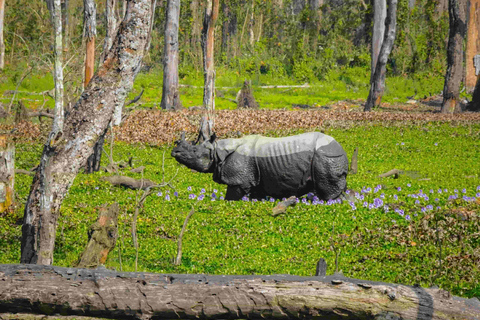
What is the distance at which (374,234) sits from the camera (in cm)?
917

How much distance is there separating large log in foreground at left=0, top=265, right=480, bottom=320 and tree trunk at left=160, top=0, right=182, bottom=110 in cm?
2010

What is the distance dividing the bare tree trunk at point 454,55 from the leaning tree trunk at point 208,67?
34.4 ft

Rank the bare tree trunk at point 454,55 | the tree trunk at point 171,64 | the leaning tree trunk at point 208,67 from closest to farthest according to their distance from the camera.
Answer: the leaning tree trunk at point 208,67, the bare tree trunk at point 454,55, the tree trunk at point 171,64

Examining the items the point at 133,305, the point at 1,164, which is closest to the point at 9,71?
the point at 1,164

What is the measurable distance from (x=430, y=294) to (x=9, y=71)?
27753mm

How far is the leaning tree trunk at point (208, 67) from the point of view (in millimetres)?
18219

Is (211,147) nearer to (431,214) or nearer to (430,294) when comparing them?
(431,214)

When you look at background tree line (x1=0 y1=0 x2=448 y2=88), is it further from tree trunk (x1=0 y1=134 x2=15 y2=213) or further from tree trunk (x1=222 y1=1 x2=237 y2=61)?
tree trunk (x1=0 y1=134 x2=15 y2=213)

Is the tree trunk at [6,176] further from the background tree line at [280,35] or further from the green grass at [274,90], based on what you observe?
the background tree line at [280,35]

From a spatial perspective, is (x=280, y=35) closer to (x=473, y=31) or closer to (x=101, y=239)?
(x=473, y=31)

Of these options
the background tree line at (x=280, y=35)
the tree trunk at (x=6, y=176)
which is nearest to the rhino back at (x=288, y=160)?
the tree trunk at (x=6, y=176)

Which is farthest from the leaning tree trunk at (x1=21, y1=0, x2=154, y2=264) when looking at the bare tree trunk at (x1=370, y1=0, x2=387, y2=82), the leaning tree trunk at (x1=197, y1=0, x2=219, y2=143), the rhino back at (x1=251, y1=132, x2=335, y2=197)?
the bare tree trunk at (x1=370, y1=0, x2=387, y2=82)

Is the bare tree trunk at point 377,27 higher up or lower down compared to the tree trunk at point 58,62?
higher up

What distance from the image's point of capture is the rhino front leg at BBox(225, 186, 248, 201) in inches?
437
